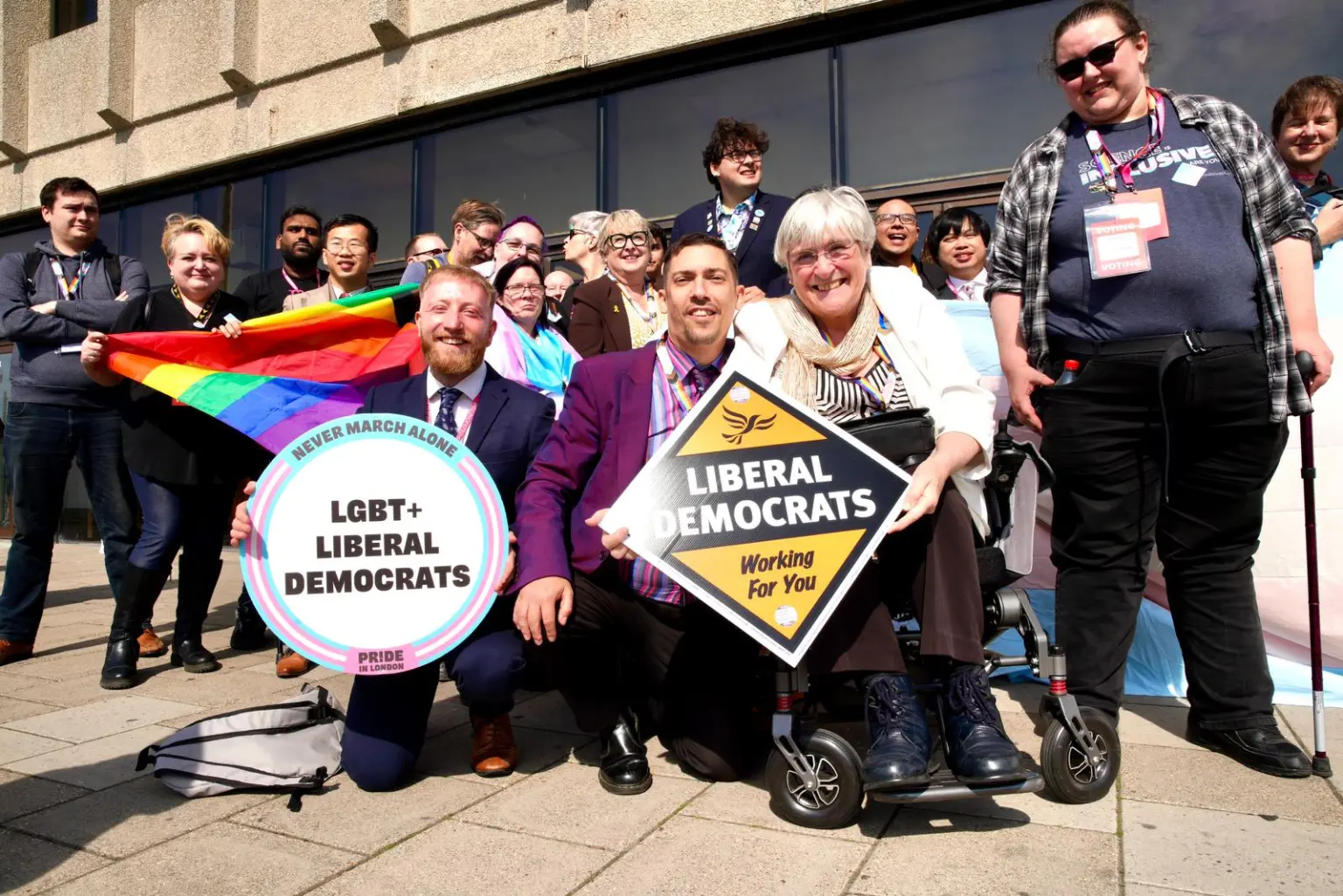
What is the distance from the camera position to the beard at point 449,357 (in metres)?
3.02

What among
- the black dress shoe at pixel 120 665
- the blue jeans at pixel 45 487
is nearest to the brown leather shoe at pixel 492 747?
the black dress shoe at pixel 120 665

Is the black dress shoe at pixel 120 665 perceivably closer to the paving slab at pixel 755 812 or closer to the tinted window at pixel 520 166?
the paving slab at pixel 755 812

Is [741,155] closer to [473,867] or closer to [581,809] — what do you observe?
[581,809]

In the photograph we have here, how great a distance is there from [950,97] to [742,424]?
4.86 meters

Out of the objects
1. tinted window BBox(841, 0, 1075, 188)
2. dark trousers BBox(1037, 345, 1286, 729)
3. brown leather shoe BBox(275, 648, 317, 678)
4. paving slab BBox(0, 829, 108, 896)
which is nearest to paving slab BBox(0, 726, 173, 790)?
paving slab BBox(0, 829, 108, 896)

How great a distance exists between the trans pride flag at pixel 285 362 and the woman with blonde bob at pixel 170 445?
135 mm

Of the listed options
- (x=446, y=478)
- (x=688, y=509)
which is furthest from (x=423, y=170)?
(x=688, y=509)

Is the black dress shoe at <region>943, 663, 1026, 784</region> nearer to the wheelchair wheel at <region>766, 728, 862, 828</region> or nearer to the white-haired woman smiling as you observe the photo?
the white-haired woman smiling

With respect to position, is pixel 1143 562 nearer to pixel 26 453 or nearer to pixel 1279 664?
pixel 1279 664

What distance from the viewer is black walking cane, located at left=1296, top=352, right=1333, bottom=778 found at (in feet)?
8.84

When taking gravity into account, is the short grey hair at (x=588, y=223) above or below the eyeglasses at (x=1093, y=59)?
above

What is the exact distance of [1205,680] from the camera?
294cm

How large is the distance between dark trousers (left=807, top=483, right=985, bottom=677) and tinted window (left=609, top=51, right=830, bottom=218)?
4.87 m

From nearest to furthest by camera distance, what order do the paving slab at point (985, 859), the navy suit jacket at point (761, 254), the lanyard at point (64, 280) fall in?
the paving slab at point (985, 859) < the navy suit jacket at point (761, 254) < the lanyard at point (64, 280)
